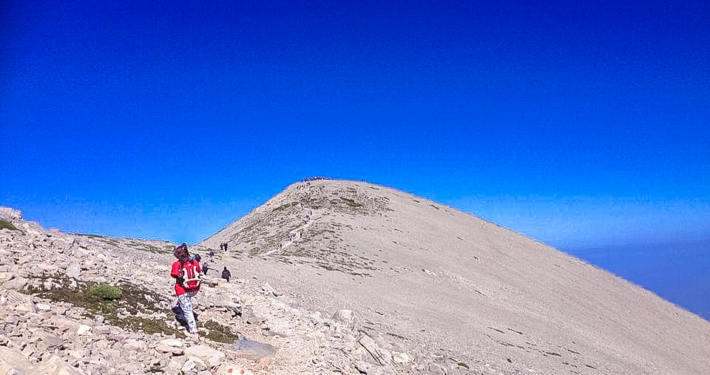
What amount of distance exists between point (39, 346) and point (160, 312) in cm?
474

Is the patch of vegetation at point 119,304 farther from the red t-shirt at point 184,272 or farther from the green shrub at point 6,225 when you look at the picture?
the green shrub at point 6,225

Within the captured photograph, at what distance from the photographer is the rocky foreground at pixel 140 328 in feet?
32.0

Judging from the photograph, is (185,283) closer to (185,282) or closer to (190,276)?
(185,282)

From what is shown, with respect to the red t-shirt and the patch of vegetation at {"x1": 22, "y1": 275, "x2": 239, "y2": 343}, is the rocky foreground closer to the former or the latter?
the patch of vegetation at {"x1": 22, "y1": 275, "x2": 239, "y2": 343}

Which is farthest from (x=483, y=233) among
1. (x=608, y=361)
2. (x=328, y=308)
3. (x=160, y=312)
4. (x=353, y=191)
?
(x=160, y=312)

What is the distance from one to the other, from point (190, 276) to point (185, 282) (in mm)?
317

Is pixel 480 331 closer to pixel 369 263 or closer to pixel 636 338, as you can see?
pixel 369 263

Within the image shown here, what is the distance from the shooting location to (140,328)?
1245cm

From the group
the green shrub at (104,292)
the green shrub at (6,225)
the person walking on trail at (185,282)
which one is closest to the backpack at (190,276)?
the person walking on trail at (185,282)

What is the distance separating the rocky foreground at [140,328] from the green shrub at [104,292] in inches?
2.7

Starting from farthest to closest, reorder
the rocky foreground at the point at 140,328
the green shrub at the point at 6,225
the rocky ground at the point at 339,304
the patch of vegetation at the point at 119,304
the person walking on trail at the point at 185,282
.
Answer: the green shrub at the point at 6,225, the person walking on trail at the point at 185,282, the patch of vegetation at the point at 119,304, the rocky ground at the point at 339,304, the rocky foreground at the point at 140,328

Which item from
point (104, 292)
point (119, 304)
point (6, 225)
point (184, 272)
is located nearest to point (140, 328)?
point (119, 304)

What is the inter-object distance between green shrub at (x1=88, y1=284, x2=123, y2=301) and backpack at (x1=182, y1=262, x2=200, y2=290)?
7.34 feet

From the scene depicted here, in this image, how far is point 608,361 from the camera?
3152cm
